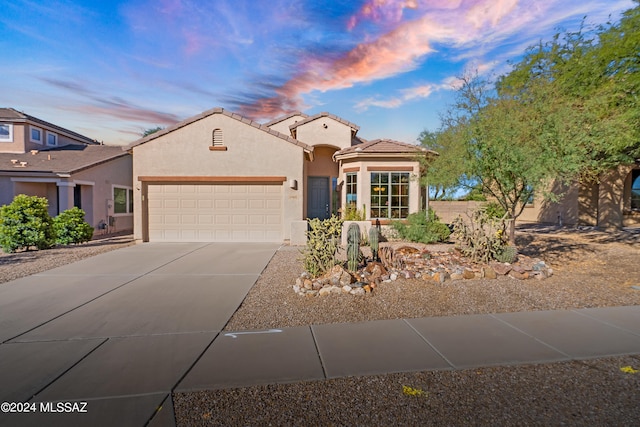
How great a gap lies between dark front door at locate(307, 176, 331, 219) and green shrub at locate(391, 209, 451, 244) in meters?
5.43

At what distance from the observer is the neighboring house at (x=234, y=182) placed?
1243cm

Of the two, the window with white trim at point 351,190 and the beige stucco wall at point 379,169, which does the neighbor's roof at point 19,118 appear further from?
the beige stucco wall at point 379,169

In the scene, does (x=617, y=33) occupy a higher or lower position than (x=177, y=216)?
higher

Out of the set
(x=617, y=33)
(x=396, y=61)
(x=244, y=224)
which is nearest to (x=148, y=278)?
(x=244, y=224)

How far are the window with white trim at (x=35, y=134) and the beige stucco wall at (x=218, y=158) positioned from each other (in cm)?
1146

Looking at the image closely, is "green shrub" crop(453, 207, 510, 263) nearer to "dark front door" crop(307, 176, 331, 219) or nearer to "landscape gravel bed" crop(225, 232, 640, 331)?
"landscape gravel bed" crop(225, 232, 640, 331)

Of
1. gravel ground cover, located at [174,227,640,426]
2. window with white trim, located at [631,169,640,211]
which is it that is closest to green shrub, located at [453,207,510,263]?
gravel ground cover, located at [174,227,640,426]

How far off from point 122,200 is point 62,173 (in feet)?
11.5

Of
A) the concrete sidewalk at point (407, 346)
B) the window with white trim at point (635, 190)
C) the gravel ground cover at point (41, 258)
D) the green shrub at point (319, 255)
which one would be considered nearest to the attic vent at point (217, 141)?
the gravel ground cover at point (41, 258)

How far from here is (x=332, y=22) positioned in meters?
13.2

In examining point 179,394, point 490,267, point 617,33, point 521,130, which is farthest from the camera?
point 617,33

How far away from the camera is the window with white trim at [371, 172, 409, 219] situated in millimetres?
13359

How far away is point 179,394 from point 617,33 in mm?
18317

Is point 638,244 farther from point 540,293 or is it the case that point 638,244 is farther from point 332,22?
point 332,22
